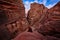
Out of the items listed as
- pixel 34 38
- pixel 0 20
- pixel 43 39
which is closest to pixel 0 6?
pixel 0 20

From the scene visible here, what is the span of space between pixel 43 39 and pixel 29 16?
536cm

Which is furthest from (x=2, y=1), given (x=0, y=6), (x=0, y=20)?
(x=0, y=20)

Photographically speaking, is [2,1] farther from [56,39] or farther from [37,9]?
[37,9]

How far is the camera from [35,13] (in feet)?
25.3

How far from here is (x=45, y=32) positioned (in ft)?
8.48

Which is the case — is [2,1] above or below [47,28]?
above

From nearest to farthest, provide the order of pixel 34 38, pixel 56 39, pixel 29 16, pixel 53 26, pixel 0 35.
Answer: pixel 0 35, pixel 56 39, pixel 34 38, pixel 53 26, pixel 29 16

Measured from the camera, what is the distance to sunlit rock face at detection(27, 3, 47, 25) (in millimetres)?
7516

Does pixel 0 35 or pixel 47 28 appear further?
pixel 47 28

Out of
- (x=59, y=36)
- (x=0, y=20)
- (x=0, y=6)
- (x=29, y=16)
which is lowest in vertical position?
(x=29, y=16)

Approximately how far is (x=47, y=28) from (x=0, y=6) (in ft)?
3.45

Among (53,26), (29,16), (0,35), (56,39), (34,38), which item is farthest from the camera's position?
(29,16)

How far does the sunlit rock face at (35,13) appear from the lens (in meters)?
7.52

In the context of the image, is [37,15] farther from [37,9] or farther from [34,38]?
[34,38]
